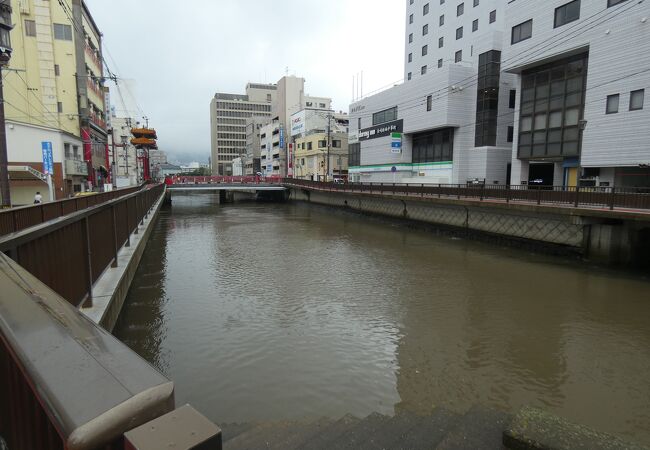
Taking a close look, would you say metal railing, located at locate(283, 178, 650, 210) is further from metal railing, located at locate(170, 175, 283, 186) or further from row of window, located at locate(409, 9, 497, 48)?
metal railing, located at locate(170, 175, 283, 186)

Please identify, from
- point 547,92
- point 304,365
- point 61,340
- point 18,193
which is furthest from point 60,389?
point 18,193

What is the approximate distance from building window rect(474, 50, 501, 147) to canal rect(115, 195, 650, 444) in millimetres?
22288

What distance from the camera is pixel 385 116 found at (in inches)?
1912

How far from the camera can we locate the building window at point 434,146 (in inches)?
1558

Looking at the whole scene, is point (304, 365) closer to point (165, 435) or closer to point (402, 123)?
point (165, 435)

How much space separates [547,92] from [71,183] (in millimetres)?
38798

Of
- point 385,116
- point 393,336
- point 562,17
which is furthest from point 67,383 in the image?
point 385,116

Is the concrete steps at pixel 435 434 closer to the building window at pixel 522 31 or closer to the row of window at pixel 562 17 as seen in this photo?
the row of window at pixel 562 17

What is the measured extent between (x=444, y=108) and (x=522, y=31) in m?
9.25

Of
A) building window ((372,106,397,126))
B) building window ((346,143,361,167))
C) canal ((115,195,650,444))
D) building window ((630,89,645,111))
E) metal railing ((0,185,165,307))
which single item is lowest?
canal ((115,195,650,444))

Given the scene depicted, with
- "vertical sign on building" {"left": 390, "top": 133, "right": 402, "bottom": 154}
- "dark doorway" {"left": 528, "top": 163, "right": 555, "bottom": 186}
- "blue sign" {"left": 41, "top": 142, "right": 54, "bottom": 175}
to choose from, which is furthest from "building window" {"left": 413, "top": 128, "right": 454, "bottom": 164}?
"blue sign" {"left": 41, "top": 142, "right": 54, "bottom": 175}

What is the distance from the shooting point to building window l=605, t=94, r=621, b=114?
23438 millimetres

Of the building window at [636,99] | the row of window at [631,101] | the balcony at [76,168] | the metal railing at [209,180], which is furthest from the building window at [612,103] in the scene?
the metal railing at [209,180]

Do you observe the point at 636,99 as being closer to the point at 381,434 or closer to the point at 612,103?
the point at 612,103
